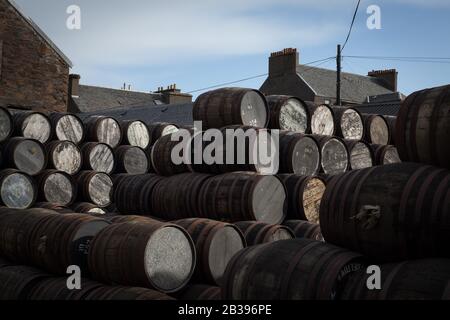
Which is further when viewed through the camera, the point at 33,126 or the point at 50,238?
the point at 33,126

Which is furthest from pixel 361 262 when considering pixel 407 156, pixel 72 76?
pixel 72 76

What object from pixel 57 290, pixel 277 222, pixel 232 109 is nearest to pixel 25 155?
pixel 232 109

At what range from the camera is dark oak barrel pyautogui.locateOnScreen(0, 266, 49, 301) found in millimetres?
6004

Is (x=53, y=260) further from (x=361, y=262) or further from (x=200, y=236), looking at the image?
(x=361, y=262)

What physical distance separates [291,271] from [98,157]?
8.68m

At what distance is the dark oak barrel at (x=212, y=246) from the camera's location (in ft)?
18.8

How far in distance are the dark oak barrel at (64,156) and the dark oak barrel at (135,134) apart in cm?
160

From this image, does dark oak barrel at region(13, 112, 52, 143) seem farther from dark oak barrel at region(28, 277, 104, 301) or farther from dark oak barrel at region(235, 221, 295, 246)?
dark oak barrel at region(235, 221, 295, 246)

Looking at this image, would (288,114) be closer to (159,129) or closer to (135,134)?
(135,134)

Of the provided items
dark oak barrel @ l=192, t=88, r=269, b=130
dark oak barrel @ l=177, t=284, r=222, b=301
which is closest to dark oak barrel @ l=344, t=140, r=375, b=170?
dark oak barrel @ l=192, t=88, r=269, b=130

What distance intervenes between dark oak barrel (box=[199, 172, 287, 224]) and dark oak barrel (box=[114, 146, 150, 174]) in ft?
16.3

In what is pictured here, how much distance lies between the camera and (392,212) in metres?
3.98

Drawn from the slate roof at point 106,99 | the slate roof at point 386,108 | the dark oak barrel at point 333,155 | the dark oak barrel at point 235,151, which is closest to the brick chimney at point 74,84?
the slate roof at point 106,99
